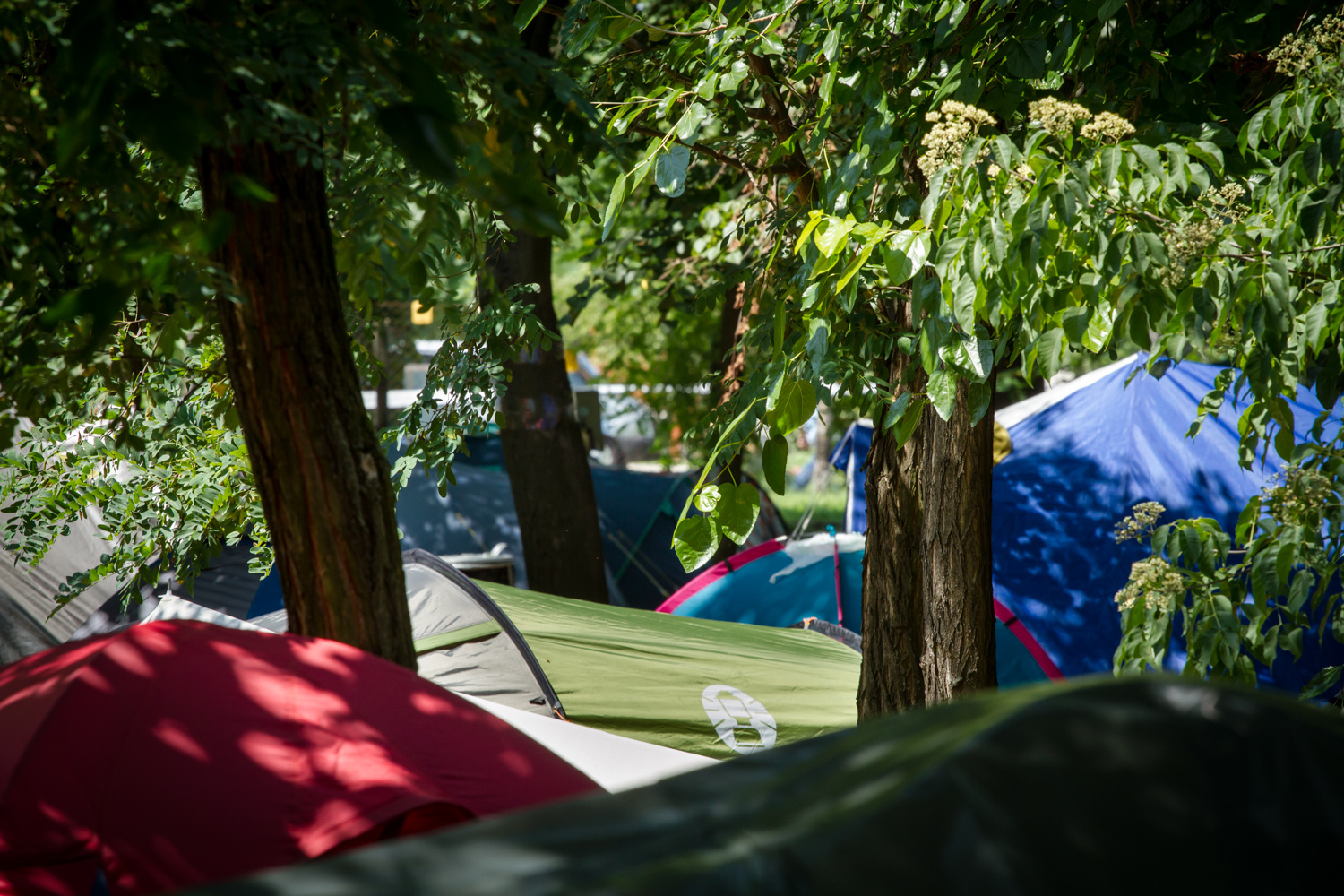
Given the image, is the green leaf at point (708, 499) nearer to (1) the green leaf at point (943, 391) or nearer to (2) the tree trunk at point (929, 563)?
(1) the green leaf at point (943, 391)

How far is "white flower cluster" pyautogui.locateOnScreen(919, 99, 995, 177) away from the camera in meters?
1.96

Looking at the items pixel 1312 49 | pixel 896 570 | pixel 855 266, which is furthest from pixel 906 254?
pixel 896 570

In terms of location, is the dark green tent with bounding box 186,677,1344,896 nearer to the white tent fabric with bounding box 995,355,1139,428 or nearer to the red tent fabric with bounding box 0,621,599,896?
the red tent fabric with bounding box 0,621,599,896

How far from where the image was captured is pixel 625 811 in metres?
1.12

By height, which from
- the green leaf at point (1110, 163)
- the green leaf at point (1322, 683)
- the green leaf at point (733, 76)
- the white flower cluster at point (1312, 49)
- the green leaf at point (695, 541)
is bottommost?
the green leaf at point (1322, 683)

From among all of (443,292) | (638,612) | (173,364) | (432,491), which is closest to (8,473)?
(173,364)

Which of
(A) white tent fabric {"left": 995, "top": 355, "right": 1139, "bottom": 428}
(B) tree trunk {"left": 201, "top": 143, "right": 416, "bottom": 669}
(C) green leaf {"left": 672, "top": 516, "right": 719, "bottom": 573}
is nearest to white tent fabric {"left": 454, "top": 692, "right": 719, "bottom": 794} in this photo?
(C) green leaf {"left": 672, "top": 516, "right": 719, "bottom": 573}

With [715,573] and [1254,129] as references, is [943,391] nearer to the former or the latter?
[1254,129]

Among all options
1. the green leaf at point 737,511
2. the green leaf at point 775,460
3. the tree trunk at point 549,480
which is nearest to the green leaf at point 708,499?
the green leaf at point 737,511

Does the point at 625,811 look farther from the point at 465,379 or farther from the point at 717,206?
the point at 717,206

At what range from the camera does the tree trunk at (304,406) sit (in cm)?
169

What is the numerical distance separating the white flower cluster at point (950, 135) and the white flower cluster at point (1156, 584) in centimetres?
127

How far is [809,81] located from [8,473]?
126 inches

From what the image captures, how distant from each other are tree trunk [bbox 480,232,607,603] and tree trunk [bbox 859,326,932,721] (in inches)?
121
